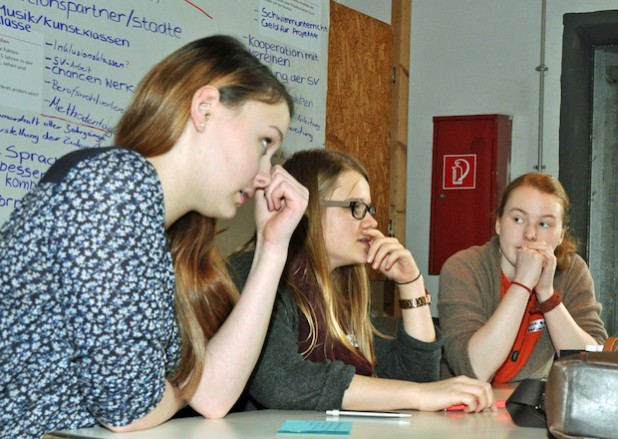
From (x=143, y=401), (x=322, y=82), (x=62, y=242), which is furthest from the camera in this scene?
(x=322, y=82)

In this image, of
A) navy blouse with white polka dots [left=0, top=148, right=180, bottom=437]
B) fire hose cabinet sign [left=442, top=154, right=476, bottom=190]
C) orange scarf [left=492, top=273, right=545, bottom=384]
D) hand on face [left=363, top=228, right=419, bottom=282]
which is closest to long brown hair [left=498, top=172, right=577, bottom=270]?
orange scarf [left=492, top=273, right=545, bottom=384]

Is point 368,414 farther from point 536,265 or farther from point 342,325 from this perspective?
point 536,265

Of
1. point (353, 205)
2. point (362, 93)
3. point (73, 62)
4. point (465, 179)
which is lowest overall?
point (353, 205)

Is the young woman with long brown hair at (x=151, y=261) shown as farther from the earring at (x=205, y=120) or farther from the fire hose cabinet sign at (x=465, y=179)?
the fire hose cabinet sign at (x=465, y=179)

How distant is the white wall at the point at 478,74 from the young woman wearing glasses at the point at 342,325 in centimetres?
208

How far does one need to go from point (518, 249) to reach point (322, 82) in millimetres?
1285

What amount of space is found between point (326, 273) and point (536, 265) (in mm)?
747

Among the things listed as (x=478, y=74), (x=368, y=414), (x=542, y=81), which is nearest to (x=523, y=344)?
(x=368, y=414)

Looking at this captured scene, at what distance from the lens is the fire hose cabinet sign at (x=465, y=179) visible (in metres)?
4.11

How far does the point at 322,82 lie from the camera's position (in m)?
3.54

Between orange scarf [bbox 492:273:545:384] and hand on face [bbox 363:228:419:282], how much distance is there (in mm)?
509

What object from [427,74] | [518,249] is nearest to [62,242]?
[518,249]

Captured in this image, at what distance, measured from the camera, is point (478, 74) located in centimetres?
427

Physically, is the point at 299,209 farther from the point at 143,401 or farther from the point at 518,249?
the point at 518,249
